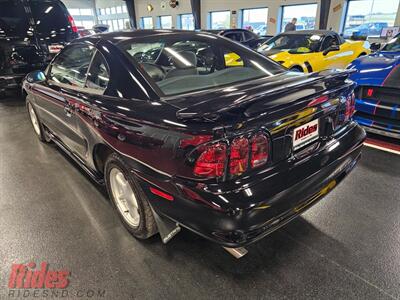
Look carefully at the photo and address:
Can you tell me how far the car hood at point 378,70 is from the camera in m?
3.05

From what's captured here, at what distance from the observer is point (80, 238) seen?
1950mm

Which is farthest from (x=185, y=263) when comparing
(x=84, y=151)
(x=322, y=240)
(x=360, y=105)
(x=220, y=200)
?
(x=360, y=105)

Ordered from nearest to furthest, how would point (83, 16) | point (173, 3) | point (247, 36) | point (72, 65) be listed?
point (72, 65) → point (247, 36) → point (173, 3) → point (83, 16)

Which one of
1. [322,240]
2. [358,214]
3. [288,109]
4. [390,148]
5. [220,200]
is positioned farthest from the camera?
[390,148]

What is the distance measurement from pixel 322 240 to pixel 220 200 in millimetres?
1060

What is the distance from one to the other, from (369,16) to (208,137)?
11.6 m

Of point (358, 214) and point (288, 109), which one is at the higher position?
point (288, 109)

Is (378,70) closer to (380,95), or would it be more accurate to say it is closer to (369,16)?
(380,95)

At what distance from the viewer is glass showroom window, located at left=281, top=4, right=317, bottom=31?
11013 millimetres

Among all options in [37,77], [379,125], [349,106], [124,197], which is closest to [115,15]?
[37,77]

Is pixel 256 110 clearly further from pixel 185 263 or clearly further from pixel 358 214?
pixel 358 214

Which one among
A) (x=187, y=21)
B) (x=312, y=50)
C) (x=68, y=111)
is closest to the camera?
(x=68, y=111)

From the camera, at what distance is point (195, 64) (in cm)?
226

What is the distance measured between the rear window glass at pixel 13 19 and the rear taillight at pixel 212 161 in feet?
19.1
